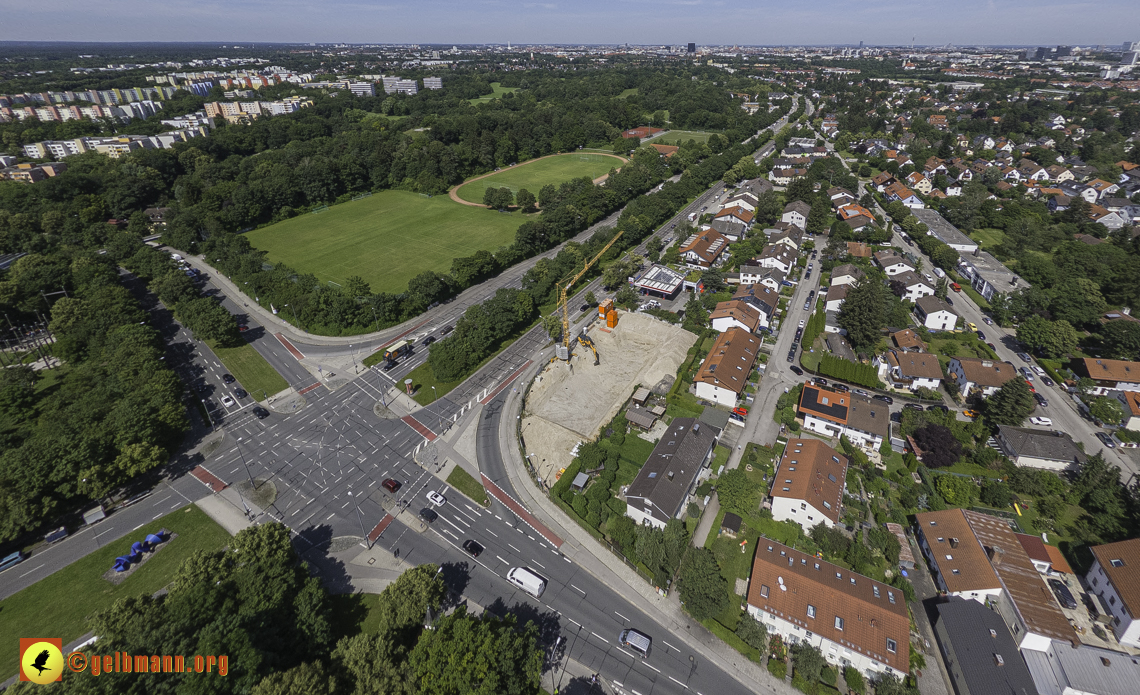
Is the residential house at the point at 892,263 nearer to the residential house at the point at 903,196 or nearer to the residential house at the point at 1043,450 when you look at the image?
the residential house at the point at 903,196

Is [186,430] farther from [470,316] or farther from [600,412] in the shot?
[600,412]

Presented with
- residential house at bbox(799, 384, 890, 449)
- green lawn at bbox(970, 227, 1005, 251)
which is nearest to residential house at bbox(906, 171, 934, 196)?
green lawn at bbox(970, 227, 1005, 251)

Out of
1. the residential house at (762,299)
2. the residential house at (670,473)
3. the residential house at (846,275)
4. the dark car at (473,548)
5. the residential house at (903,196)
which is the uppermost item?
the residential house at (903,196)

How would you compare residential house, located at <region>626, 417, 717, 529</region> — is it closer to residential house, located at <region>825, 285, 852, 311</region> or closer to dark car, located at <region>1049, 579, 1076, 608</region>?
dark car, located at <region>1049, 579, 1076, 608</region>

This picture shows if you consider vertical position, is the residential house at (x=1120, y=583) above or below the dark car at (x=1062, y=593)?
above

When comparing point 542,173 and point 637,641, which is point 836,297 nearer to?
point 637,641

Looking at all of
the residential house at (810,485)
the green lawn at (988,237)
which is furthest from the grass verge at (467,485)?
the green lawn at (988,237)

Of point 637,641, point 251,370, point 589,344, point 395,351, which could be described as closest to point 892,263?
point 589,344
